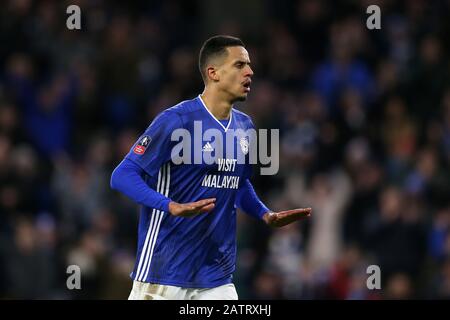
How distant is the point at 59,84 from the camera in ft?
49.6

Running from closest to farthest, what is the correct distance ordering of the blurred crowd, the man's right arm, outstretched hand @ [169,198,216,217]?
outstretched hand @ [169,198,216,217] → the man's right arm → the blurred crowd

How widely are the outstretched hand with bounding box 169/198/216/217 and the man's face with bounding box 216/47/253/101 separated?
1.10 m

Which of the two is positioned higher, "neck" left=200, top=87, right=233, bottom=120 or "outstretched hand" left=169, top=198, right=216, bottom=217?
"neck" left=200, top=87, right=233, bottom=120

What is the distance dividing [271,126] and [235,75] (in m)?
6.59

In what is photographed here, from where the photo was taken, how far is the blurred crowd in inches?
508

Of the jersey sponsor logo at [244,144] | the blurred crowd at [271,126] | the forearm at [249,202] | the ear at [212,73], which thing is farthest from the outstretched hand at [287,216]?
the blurred crowd at [271,126]

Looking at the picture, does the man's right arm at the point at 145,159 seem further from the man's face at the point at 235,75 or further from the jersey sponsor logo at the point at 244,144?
the jersey sponsor logo at the point at 244,144

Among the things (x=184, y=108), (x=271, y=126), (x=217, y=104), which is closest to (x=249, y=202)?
(x=217, y=104)

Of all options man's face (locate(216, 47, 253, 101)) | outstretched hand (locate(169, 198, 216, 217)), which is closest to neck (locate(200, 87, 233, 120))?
man's face (locate(216, 47, 253, 101))

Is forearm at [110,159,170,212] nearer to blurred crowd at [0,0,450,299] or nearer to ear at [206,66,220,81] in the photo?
ear at [206,66,220,81]

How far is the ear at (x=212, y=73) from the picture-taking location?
7.94m

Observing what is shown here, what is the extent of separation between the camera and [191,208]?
275 inches

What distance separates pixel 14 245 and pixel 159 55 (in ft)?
13.8

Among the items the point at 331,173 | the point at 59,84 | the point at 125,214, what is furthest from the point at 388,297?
the point at 59,84
